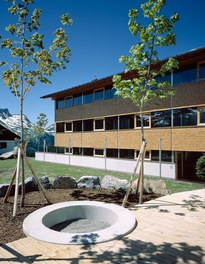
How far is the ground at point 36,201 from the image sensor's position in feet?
20.0

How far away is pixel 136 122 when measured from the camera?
20781mm

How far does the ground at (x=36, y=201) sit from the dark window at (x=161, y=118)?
9.50m

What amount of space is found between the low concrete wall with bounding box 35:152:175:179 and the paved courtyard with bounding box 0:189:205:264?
10.4 metres

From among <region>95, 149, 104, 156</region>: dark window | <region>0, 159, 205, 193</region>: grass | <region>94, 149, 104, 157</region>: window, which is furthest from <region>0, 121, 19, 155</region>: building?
<region>95, 149, 104, 156</region>: dark window

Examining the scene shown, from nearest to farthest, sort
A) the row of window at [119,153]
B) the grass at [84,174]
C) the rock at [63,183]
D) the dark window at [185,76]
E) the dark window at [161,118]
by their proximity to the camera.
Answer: the rock at [63,183] < the grass at [84,174] < the dark window at [185,76] < the dark window at [161,118] < the row of window at [119,153]

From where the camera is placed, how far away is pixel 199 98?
16.3 meters

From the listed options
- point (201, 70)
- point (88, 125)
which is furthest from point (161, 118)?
point (88, 125)

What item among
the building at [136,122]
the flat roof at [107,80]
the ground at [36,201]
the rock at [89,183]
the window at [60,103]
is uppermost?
the flat roof at [107,80]

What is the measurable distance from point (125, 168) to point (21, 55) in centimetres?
1367

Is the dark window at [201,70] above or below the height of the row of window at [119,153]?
above

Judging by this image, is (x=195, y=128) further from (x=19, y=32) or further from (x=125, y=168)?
(x=19, y=32)

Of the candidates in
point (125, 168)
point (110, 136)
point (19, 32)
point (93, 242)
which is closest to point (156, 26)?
point (19, 32)

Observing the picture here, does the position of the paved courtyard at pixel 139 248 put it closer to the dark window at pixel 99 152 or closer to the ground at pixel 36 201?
the ground at pixel 36 201

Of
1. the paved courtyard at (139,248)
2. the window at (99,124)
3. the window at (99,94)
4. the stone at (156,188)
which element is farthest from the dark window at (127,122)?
the paved courtyard at (139,248)
